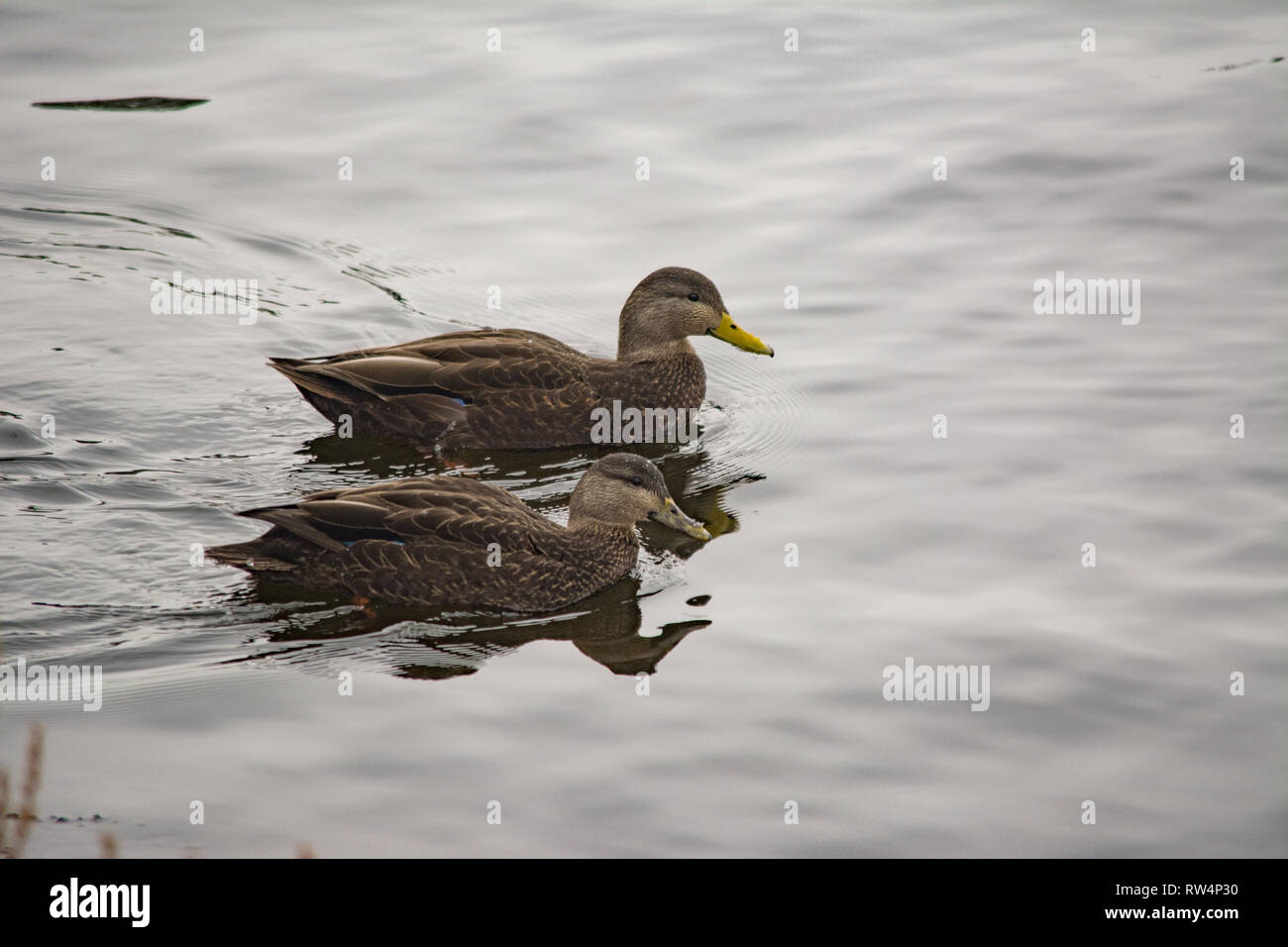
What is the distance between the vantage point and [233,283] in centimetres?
1303

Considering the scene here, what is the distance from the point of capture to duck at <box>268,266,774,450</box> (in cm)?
1112

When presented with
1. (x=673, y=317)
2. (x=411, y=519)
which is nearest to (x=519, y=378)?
(x=673, y=317)

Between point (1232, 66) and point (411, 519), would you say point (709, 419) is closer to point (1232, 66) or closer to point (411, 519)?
point (411, 519)

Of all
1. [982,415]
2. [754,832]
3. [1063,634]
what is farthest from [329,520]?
[982,415]

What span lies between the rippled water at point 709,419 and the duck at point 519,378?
265mm

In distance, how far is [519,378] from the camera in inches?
445

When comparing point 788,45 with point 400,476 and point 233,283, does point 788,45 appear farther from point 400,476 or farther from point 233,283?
point 400,476

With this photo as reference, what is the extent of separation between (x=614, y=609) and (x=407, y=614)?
1.18 m

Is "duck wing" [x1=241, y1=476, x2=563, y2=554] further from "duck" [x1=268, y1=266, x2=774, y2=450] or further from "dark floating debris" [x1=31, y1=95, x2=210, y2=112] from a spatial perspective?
"dark floating debris" [x1=31, y1=95, x2=210, y2=112]

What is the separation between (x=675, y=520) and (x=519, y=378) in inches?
92.1

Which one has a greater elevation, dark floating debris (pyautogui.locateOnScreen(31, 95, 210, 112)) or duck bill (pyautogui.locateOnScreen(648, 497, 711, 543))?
dark floating debris (pyautogui.locateOnScreen(31, 95, 210, 112))

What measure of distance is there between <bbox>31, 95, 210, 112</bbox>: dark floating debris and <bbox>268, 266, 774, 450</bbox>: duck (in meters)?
6.20

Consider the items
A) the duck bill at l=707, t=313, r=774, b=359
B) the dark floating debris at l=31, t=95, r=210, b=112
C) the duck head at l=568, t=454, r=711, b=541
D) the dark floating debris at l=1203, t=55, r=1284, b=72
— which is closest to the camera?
the duck head at l=568, t=454, r=711, b=541

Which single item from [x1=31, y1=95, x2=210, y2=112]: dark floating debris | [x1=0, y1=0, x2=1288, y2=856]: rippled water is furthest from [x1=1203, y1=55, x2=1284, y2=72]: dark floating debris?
[x1=31, y1=95, x2=210, y2=112]: dark floating debris
